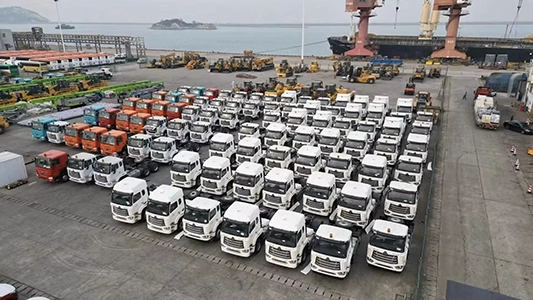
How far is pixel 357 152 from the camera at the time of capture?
2514cm

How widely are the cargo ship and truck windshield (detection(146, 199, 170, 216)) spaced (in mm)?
84169

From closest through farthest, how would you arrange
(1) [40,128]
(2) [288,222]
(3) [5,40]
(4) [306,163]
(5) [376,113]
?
1. (2) [288,222]
2. (4) [306,163]
3. (1) [40,128]
4. (5) [376,113]
5. (3) [5,40]

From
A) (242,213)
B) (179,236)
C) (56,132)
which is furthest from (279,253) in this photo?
(56,132)

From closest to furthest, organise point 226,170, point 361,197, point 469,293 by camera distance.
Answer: point 469,293 → point 361,197 → point 226,170

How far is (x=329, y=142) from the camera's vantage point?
2584 cm

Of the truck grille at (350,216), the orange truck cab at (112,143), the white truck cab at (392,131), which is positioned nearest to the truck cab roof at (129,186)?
the orange truck cab at (112,143)

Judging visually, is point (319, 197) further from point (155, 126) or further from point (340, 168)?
point (155, 126)

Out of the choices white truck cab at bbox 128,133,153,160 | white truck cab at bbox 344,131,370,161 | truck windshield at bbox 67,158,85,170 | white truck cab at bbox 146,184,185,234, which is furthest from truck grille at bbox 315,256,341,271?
white truck cab at bbox 128,133,153,160

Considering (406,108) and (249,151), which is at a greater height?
(406,108)

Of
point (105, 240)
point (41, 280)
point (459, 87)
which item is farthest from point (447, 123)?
point (41, 280)

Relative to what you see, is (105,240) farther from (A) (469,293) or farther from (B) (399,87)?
(B) (399,87)

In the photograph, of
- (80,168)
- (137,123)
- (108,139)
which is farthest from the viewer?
(137,123)

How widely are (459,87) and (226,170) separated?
5094 centimetres

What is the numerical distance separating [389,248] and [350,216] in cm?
302
